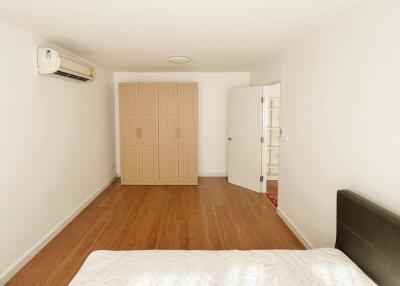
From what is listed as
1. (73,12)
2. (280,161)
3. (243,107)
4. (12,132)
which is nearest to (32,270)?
(12,132)

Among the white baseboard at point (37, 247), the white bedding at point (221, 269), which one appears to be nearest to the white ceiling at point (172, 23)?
the white bedding at point (221, 269)

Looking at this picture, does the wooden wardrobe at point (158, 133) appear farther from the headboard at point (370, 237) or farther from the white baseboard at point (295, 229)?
the headboard at point (370, 237)

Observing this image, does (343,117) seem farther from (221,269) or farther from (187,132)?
(187,132)

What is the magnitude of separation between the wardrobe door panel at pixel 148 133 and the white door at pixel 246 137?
150 cm

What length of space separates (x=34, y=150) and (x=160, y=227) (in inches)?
65.9

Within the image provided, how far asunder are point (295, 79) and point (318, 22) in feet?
2.88

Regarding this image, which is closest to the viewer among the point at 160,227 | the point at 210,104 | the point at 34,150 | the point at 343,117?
the point at 343,117

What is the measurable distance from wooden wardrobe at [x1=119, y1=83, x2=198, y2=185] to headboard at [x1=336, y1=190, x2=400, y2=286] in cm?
359

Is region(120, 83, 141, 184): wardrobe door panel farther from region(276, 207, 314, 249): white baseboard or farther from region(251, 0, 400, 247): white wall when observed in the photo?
region(251, 0, 400, 247): white wall

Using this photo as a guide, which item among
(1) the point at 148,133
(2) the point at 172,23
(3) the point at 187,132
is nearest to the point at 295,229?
(2) the point at 172,23

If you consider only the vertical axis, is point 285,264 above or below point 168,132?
below

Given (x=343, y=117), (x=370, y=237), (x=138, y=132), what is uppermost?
Answer: (x=343, y=117)

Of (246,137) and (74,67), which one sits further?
(246,137)

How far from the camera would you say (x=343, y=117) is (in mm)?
2105
